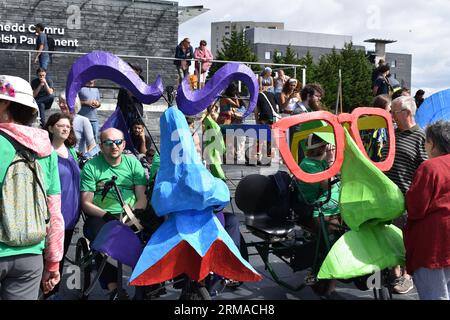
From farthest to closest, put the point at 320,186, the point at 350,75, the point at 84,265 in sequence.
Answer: the point at 350,75 < the point at 320,186 < the point at 84,265

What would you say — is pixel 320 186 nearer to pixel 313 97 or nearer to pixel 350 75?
pixel 313 97

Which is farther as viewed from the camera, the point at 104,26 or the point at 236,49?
the point at 236,49

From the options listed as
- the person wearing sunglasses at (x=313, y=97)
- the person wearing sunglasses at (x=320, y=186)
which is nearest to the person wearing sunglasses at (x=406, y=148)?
the person wearing sunglasses at (x=320, y=186)

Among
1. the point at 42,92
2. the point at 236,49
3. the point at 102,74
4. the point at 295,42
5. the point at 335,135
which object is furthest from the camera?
the point at 295,42

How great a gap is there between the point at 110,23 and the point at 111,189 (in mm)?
17424

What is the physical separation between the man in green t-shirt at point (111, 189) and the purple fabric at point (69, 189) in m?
0.10

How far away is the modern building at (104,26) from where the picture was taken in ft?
62.5

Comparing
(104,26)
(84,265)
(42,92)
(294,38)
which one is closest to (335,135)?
(84,265)

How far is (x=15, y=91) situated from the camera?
2.78m

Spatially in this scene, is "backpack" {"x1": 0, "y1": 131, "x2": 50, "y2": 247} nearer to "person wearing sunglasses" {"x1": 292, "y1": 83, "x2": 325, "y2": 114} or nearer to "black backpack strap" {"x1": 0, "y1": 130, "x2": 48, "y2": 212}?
"black backpack strap" {"x1": 0, "y1": 130, "x2": 48, "y2": 212}

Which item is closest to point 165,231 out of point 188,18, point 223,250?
point 223,250

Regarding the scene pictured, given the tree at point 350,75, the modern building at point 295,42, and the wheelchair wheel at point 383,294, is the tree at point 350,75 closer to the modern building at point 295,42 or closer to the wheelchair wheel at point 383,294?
the modern building at point 295,42

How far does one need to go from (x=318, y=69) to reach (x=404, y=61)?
2229 inches

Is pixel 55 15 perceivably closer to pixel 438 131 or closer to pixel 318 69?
pixel 438 131
